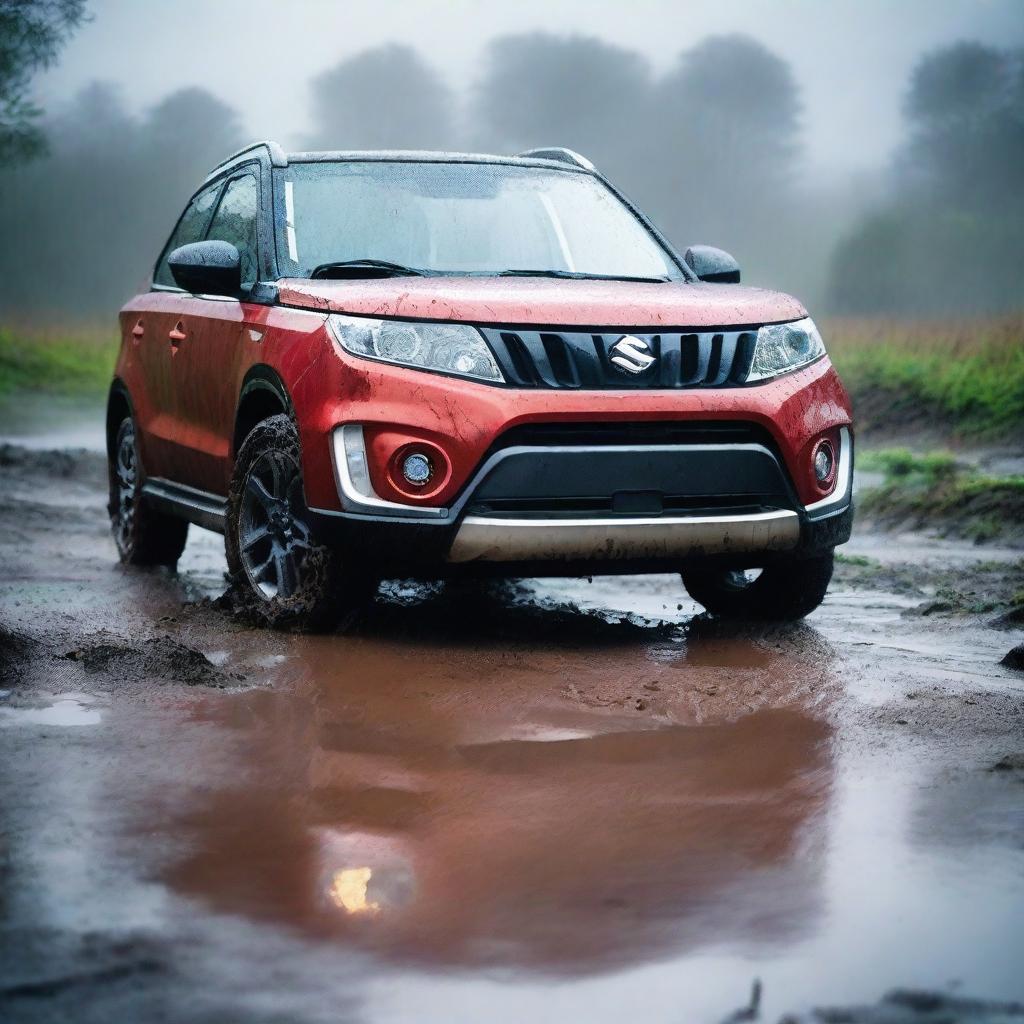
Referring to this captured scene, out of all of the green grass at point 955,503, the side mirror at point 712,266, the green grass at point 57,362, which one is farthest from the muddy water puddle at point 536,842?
the green grass at point 57,362

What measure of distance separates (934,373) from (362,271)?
1029 cm

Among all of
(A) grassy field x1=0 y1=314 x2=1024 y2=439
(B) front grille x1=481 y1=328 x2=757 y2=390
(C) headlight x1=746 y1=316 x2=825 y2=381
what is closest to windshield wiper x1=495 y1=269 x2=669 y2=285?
(C) headlight x1=746 y1=316 x2=825 y2=381

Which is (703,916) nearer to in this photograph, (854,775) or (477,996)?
(477,996)

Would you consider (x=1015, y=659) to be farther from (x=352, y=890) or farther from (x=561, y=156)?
(x=561, y=156)

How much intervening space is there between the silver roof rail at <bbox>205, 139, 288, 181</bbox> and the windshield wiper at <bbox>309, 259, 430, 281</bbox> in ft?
2.16

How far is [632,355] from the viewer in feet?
18.3

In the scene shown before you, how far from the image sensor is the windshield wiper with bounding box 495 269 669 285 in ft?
20.8

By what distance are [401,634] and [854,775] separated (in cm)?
220

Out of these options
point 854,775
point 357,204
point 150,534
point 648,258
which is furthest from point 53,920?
point 150,534

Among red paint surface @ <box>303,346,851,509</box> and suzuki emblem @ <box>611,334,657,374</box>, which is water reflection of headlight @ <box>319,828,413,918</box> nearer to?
red paint surface @ <box>303,346,851,509</box>

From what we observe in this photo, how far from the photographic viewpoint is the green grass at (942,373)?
46.5 feet

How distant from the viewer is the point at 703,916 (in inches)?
127

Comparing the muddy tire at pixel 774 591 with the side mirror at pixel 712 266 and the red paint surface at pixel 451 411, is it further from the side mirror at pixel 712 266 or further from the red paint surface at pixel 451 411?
the side mirror at pixel 712 266

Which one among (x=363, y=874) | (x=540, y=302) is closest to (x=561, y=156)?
(x=540, y=302)
